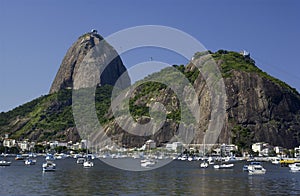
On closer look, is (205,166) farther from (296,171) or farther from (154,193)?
(154,193)

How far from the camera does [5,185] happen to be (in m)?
73.9

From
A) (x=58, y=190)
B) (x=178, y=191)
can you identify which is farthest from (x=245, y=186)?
(x=58, y=190)

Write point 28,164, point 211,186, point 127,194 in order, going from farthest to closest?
point 28,164, point 211,186, point 127,194

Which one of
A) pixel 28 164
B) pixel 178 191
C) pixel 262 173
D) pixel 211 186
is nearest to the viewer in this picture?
pixel 178 191

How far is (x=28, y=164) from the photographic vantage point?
15225cm

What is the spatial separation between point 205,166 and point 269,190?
67320 mm

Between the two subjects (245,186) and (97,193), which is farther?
(245,186)

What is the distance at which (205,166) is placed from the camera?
134750 mm

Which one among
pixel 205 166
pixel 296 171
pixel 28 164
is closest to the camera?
pixel 296 171

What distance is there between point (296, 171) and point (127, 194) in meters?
71.3

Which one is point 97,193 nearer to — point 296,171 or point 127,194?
point 127,194

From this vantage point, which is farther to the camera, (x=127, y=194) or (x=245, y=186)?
(x=245, y=186)

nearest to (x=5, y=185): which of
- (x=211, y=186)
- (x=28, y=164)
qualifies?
(x=211, y=186)

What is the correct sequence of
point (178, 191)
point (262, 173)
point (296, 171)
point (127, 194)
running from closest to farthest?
point (127, 194) < point (178, 191) < point (262, 173) < point (296, 171)
